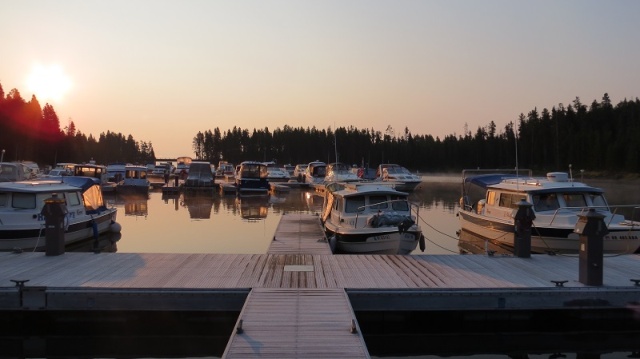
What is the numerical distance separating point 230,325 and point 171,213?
28.1 metres

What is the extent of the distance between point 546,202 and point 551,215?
3.02 ft

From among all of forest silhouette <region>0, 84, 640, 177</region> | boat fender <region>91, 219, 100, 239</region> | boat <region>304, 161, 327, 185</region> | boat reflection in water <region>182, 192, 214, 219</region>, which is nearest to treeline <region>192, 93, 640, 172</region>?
forest silhouette <region>0, 84, 640, 177</region>

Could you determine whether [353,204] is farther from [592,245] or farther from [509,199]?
[592,245]

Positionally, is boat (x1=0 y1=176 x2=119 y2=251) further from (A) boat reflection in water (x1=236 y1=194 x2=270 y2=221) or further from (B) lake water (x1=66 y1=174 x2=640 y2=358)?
(A) boat reflection in water (x1=236 y1=194 x2=270 y2=221)

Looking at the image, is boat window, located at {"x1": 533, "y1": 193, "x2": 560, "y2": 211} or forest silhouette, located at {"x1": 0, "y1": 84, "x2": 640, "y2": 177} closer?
boat window, located at {"x1": 533, "y1": 193, "x2": 560, "y2": 211}

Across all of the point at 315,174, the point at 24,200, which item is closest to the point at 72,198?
the point at 24,200

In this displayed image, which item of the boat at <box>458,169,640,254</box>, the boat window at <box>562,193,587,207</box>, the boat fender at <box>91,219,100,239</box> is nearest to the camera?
the boat at <box>458,169,640,254</box>

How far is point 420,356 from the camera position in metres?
11.2

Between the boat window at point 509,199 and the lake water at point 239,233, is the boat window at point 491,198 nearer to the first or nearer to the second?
the boat window at point 509,199

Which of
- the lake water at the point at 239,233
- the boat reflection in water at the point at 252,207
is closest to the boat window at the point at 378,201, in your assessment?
the lake water at the point at 239,233

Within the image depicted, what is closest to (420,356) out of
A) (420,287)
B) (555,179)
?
(420,287)

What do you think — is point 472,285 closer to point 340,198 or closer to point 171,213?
point 340,198

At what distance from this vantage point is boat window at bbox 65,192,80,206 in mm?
23284

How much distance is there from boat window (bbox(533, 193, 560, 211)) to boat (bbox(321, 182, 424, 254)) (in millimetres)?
4990
